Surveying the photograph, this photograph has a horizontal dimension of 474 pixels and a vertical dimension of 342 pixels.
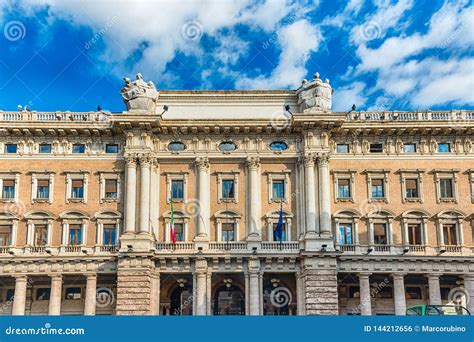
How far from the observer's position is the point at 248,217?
1865 inches

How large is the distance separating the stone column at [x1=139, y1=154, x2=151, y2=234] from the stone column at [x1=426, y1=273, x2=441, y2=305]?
69.5ft

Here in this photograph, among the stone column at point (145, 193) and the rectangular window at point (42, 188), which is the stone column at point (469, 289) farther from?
the rectangular window at point (42, 188)

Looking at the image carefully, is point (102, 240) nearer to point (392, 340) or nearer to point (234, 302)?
point (234, 302)

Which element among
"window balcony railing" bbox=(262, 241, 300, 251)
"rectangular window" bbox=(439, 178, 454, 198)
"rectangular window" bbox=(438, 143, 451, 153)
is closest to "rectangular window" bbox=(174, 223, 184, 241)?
"window balcony railing" bbox=(262, 241, 300, 251)

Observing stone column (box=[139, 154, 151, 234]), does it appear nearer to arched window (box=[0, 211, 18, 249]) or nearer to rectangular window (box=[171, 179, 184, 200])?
rectangular window (box=[171, 179, 184, 200])

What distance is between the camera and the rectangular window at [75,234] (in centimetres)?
4719

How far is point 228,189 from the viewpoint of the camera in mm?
48375

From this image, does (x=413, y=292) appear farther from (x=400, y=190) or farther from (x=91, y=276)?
(x=91, y=276)

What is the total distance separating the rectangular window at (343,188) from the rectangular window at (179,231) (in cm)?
1240

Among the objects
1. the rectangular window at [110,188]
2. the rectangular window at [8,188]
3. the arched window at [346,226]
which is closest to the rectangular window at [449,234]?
Answer: the arched window at [346,226]

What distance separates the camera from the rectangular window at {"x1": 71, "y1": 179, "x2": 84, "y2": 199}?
158 ft

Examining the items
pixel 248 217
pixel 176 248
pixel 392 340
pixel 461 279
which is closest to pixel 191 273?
pixel 176 248

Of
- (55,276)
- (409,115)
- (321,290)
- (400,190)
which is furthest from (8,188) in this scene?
(409,115)

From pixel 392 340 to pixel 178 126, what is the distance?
2915 cm
